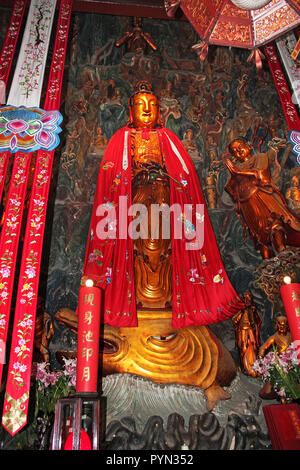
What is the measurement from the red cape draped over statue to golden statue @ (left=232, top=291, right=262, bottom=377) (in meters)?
0.11

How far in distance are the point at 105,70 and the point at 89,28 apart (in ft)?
2.98

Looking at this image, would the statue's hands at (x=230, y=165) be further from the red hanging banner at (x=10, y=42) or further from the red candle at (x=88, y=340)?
the red candle at (x=88, y=340)

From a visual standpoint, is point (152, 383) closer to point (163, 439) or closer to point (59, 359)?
point (163, 439)

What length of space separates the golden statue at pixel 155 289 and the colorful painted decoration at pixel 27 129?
1.35m

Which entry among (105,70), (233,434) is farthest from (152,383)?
(105,70)

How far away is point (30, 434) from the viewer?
3.03 metres

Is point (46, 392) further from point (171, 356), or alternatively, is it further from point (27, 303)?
point (171, 356)

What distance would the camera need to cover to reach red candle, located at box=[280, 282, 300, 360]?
2330mm

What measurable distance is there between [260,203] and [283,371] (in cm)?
257

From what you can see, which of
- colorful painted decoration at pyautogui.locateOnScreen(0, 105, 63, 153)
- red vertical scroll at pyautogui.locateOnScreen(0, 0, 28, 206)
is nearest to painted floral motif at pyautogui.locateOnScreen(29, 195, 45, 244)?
red vertical scroll at pyautogui.locateOnScreen(0, 0, 28, 206)

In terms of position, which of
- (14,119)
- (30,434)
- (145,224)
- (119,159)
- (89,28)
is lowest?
(30,434)

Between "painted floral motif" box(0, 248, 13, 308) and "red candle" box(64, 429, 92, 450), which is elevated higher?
"painted floral motif" box(0, 248, 13, 308)

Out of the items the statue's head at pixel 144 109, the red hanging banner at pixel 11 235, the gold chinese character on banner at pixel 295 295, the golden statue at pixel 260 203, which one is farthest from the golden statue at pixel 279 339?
the statue's head at pixel 144 109

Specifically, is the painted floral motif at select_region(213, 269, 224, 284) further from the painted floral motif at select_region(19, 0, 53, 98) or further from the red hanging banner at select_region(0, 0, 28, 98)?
the red hanging banner at select_region(0, 0, 28, 98)
